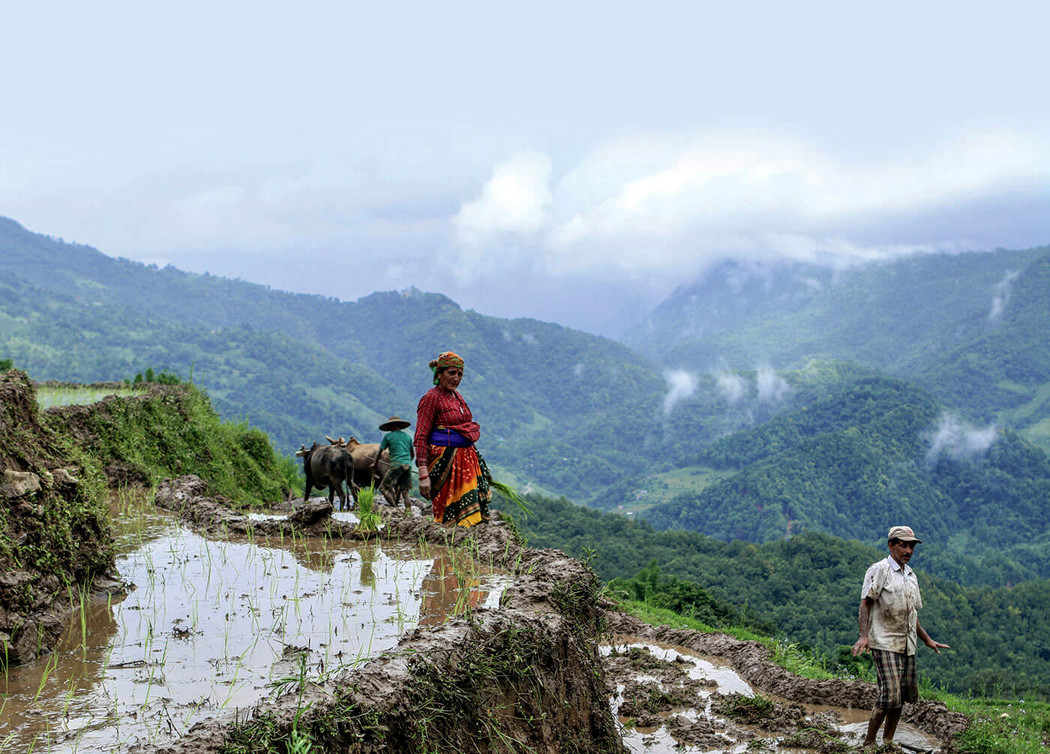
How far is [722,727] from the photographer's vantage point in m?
6.83

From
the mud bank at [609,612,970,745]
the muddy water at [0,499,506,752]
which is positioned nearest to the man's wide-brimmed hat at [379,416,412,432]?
the mud bank at [609,612,970,745]

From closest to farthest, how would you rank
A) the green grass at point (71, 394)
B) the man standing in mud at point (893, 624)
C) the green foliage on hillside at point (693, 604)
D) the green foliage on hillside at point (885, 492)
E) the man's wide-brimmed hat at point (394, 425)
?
1. the man standing in mud at point (893, 624)
2. the man's wide-brimmed hat at point (394, 425)
3. the green foliage on hillside at point (693, 604)
4. the green grass at point (71, 394)
5. the green foliage on hillside at point (885, 492)

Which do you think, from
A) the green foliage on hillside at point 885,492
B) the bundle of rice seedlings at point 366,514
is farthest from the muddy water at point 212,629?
the green foliage on hillside at point 885,492

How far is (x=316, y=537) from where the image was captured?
855 cm

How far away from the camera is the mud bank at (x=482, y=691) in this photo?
3.70m

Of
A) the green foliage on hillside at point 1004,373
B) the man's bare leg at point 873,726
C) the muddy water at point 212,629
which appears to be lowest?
the man's bare leg at point 873,726

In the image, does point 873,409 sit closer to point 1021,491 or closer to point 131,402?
point 1021,491

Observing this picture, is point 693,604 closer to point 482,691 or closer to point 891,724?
point 891,724

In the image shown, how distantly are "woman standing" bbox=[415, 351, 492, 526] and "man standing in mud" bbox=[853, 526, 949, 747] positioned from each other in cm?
379

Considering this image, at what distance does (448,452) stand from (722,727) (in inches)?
139

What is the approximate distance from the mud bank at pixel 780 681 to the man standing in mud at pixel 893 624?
836 mm

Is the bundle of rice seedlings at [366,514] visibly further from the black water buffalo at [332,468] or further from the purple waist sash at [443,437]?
the black water buffalo at [332,468]

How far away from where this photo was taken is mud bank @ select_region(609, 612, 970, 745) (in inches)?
273

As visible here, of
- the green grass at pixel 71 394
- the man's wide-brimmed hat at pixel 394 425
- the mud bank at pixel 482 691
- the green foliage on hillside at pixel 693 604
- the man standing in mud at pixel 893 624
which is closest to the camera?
the mud bank at pixel 482 691
